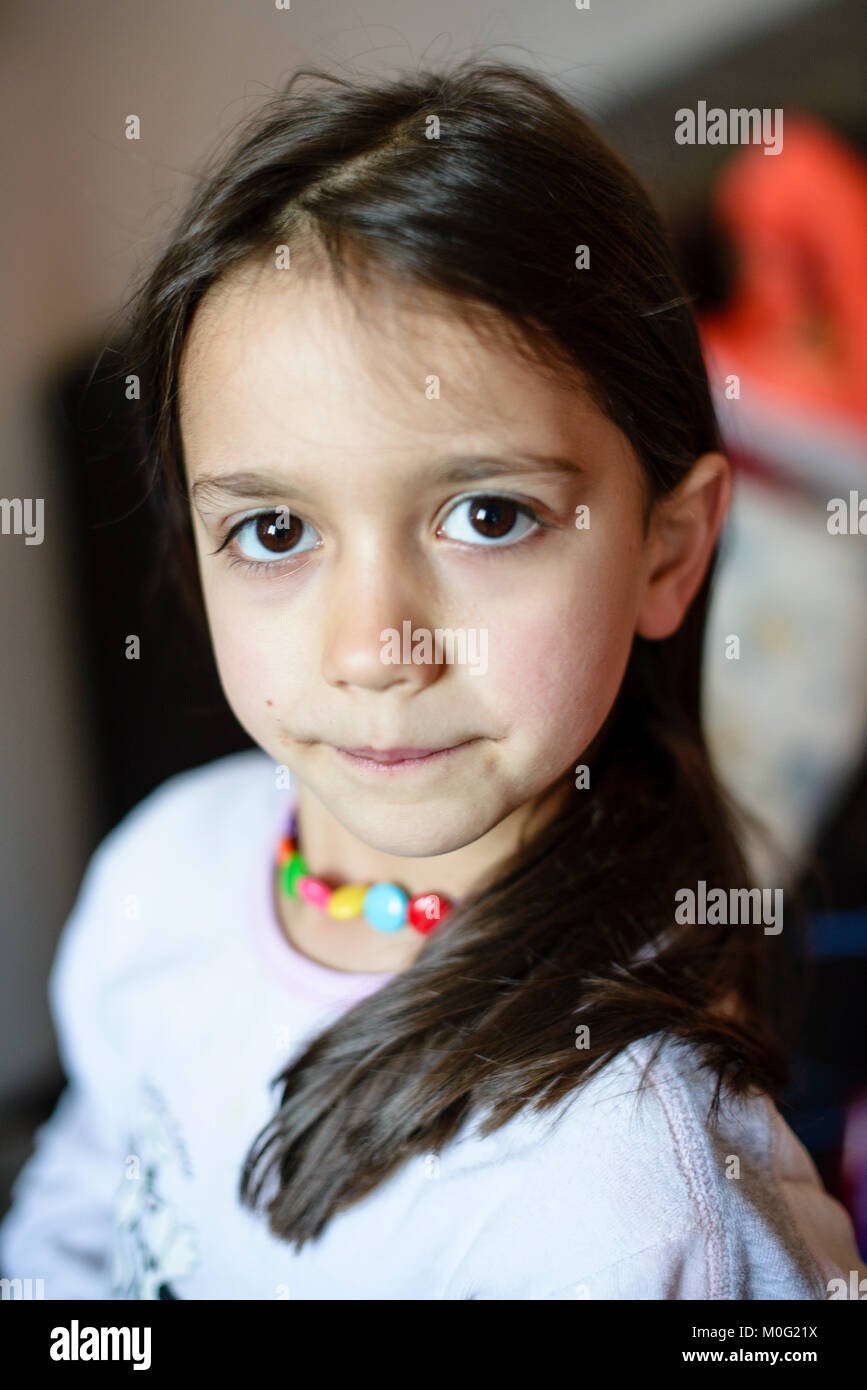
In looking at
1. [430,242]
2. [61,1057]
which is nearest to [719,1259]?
[430,242]

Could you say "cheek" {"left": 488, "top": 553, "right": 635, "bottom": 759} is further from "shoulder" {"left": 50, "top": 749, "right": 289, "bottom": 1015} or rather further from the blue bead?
"shoulder" {"left": 50, "top": 749, "right": 289, "bottom": 1015}

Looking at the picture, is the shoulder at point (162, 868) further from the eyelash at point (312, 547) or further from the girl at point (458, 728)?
the eyelash at point (312, 547)

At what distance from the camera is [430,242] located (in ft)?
1.31

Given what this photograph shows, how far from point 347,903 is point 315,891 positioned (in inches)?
1.0

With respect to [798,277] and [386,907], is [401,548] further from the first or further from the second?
[798,277]

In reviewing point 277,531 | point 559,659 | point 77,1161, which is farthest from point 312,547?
point 77,1161

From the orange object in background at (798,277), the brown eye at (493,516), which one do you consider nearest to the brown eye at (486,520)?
the brown eye at (493,516)

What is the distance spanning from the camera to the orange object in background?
0.88m

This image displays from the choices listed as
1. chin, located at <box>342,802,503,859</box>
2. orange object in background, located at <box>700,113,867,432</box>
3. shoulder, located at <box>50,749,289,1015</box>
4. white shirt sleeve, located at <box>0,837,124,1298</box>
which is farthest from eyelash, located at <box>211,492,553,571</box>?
orange object in background, located at <box>700,113,867,432</box>

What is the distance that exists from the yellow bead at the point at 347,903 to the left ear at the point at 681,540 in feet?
0.71

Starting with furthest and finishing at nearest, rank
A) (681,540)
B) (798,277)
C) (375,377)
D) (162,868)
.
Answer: (798,277), (162,868), (681,540), (375,377)

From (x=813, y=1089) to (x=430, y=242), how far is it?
2.31ft

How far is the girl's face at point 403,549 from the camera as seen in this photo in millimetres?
400

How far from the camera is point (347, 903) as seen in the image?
22.0 inches
